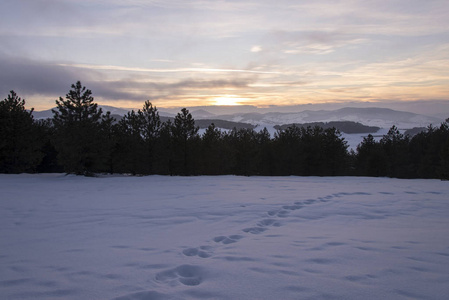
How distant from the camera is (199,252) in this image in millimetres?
4211

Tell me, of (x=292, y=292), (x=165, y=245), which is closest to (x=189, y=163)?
Result: (x=165, y=245)

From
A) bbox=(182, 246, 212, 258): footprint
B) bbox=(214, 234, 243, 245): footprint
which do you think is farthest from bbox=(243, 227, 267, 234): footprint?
bbox=(182, 246, 212, 258): footprint

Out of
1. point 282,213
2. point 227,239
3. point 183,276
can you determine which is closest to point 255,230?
point 227,239

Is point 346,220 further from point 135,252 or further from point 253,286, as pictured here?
point 135,252

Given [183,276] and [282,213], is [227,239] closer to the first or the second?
[183,276]

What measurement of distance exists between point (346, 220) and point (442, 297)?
142 inches

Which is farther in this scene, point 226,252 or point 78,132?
point 78,132

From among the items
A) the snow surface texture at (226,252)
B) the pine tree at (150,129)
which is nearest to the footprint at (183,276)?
the snow surface texture at (226,252)

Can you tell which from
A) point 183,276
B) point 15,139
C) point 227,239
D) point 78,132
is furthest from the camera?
point 15,139

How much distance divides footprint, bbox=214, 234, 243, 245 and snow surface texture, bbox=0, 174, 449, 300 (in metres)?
0.02

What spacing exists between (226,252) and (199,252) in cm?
39

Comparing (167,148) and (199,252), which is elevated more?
(167,148)

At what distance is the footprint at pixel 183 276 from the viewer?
3.20 meters

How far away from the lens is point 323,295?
9.17ft
